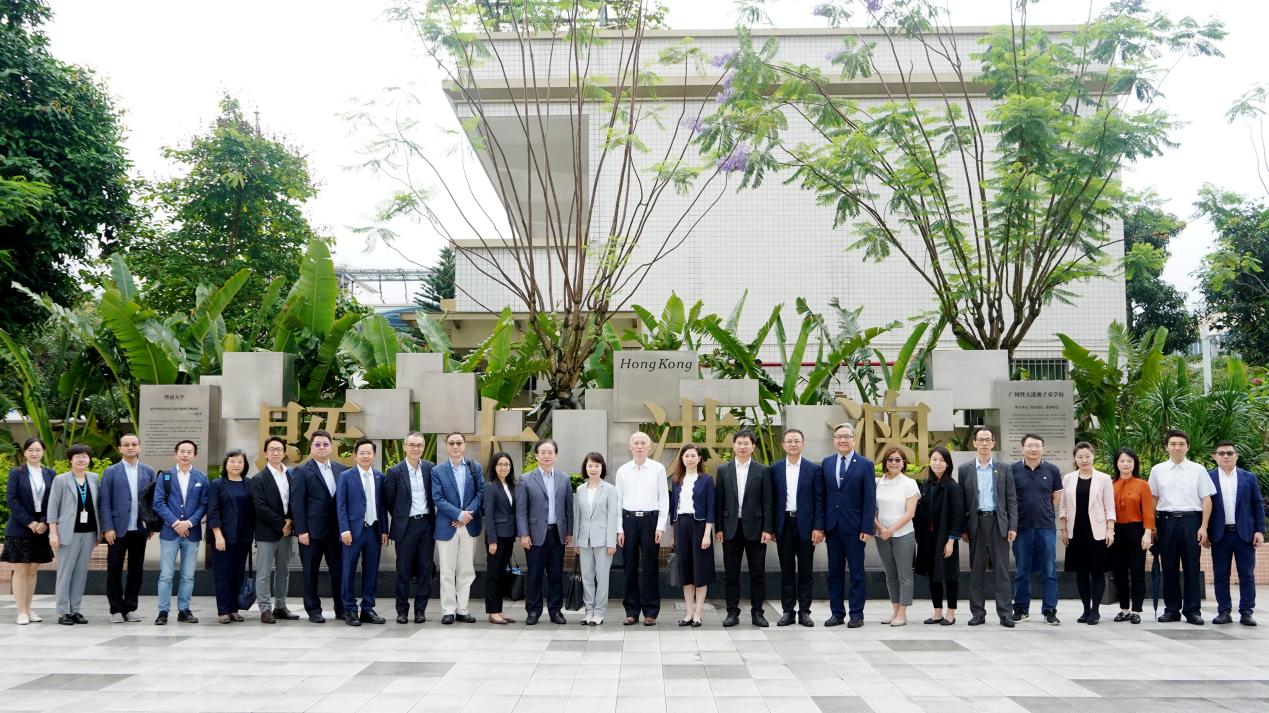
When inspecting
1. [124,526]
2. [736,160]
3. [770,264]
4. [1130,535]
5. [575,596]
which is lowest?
[575,596]

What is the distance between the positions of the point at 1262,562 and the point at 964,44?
926 centimetres

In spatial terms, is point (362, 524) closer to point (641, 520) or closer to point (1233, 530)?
point (641, 520)

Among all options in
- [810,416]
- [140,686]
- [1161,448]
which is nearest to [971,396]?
[810,416]

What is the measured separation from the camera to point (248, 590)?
8305 mm

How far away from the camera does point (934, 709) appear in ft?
16.2

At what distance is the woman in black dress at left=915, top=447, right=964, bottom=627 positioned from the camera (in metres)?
7.59

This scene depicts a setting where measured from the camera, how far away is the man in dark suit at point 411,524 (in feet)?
25.8

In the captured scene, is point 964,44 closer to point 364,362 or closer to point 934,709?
point 364,362

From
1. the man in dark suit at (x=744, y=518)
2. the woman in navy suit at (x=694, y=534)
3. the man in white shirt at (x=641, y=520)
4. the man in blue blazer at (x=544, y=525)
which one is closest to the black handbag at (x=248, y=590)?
the man in blue blazer at (x=544, y=525)

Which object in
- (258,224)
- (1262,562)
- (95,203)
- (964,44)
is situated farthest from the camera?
(258,224)

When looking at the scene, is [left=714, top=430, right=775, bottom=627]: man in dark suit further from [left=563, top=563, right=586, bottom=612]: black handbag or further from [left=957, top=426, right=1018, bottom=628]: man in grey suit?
[left=957, top=426, right=1018, bottom=628]: man in grey suit

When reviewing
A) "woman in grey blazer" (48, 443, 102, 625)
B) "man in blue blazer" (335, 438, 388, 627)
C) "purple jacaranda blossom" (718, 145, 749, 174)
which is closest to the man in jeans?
"purple jacaranda blossom" (718, 145, 749, 174)

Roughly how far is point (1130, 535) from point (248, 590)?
690 cm

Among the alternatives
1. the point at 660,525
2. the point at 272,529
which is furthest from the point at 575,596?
the point at 272,529
